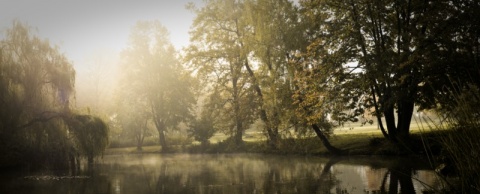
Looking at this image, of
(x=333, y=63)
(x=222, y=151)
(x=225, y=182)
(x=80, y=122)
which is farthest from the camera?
(x=222, y=151)

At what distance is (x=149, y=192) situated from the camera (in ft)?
50.4

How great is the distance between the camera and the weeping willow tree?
75.5ft

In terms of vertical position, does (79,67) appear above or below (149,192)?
above

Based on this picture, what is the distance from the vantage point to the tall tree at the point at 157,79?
161 ft

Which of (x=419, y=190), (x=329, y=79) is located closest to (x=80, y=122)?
(x=329, y=79)

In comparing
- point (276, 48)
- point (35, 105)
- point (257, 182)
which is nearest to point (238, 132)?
point (276, 48)

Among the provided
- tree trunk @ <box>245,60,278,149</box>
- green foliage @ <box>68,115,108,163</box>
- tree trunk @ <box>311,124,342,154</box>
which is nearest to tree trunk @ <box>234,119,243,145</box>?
tree trunk @ <box>245,60,278,149</box>

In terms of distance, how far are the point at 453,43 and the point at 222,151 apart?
24880 millimetres

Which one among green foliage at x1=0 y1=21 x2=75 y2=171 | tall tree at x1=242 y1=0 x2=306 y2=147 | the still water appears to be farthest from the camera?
tall tree at x1=242 y1=0 x2=306 y2=147

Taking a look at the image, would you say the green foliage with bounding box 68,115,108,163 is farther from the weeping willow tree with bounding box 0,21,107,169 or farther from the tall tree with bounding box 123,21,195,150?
the tall tree with bounding box 123,21,195,150

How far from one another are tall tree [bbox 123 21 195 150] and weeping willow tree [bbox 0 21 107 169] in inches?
890

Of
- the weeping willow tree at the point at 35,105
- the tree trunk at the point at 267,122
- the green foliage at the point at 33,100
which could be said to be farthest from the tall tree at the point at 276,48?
the green foliage at the point at 33,100

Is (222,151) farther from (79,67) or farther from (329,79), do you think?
(79,67)

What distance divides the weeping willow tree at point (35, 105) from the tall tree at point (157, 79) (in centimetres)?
2261
